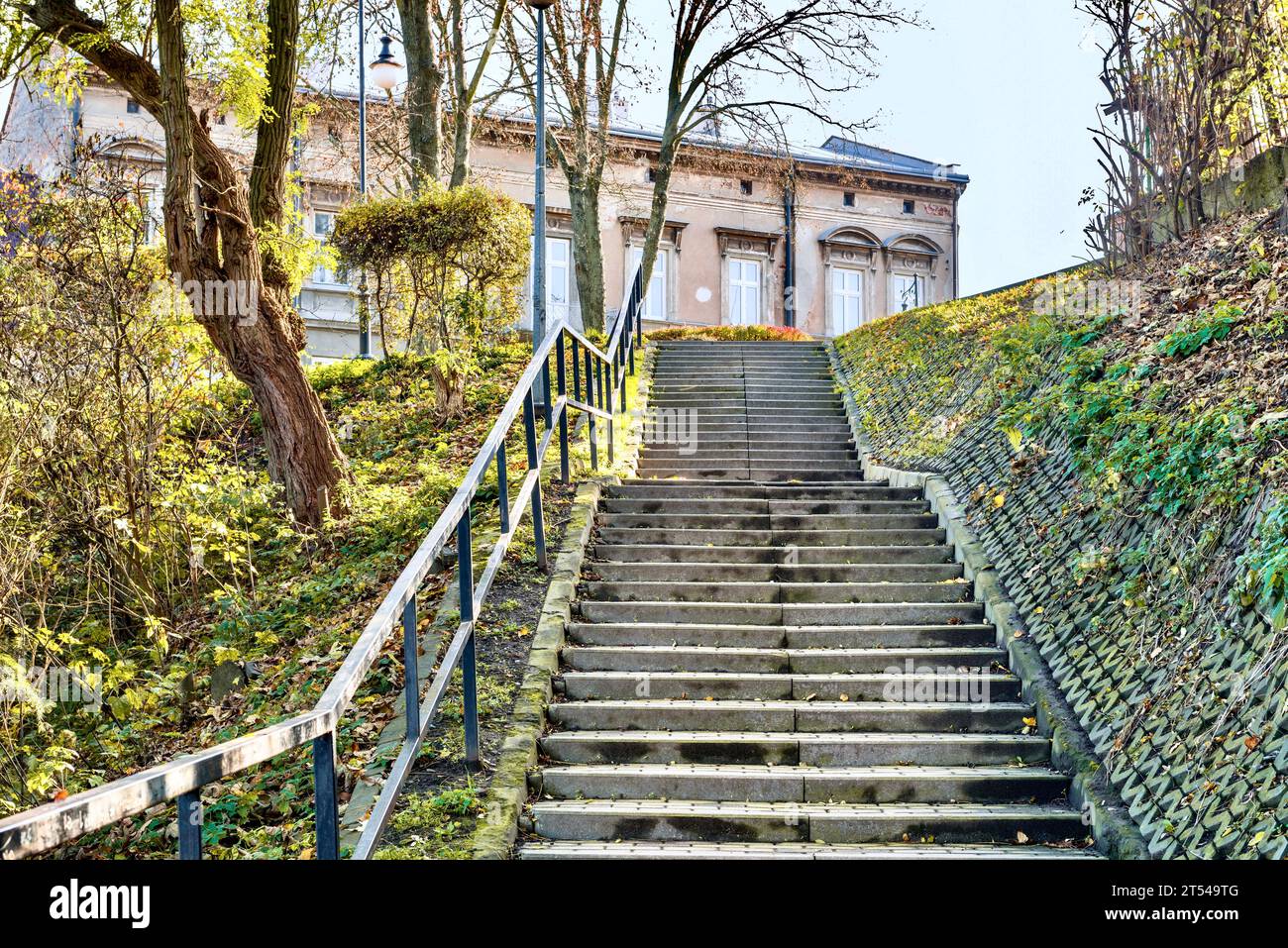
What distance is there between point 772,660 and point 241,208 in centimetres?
570

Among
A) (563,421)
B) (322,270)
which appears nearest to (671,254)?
(322,270)

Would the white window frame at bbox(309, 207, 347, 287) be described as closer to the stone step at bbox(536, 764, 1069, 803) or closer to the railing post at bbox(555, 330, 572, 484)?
the railing post at bbox(555, 330, 572, 484)

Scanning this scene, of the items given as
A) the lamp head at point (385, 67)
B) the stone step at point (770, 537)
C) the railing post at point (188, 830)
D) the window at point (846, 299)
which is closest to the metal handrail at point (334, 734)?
the railing post at point (188, 830)

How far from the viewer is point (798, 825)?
4547mm

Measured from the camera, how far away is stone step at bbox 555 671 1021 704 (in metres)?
5.68

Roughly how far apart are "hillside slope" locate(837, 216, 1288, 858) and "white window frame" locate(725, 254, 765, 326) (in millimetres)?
18973

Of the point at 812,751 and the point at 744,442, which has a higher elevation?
the point at 744,442

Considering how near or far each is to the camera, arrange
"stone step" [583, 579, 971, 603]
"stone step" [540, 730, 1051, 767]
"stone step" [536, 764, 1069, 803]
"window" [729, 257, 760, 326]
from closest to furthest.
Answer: "stone step" [536, 764, 1069, 803] → "stone step" [540, 730, 1051, 767] → "stone step" [583, 579, 971, 603] → "window" [729, 257, 760, 326]

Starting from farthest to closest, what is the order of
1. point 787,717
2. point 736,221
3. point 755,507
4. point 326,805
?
point 736,221
point 755,507
point 787,717
point 326,805

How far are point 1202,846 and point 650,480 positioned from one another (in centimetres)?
568

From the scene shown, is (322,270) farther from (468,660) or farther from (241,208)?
(468,660)

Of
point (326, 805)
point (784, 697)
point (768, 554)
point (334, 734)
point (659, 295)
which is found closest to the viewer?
point (326, 805)

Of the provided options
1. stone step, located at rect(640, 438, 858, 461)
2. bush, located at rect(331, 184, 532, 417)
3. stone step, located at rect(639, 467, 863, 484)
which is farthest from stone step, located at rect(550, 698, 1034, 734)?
bush, located at rect(331, 184, 532, 417)

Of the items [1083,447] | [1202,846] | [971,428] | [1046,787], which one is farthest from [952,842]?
[971,428]
